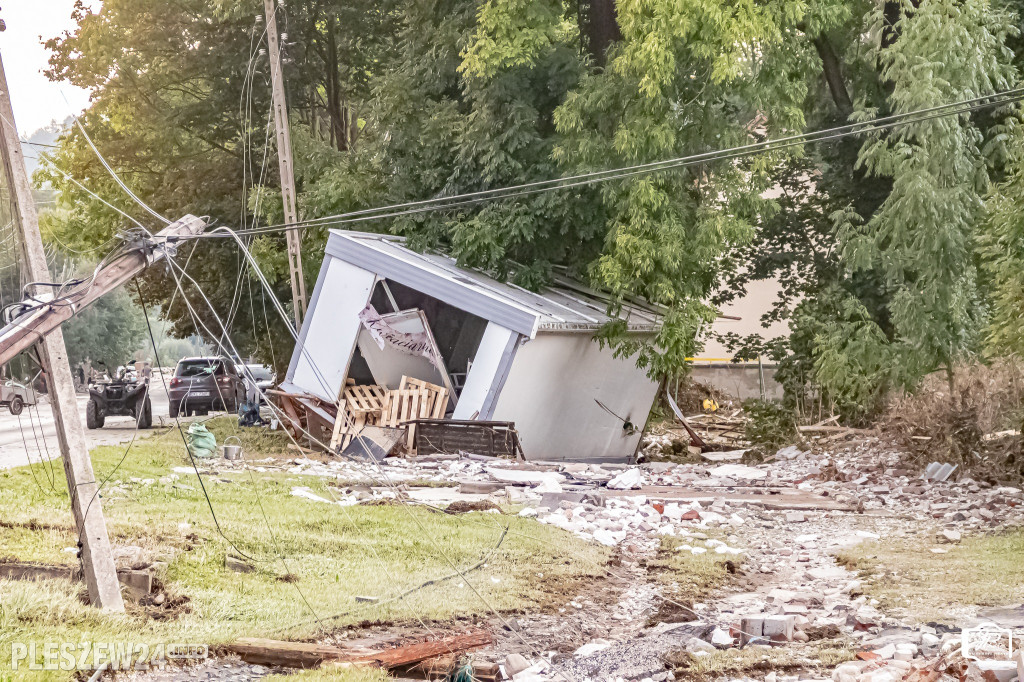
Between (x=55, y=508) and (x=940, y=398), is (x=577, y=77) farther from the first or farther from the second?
(x=55, y=508)

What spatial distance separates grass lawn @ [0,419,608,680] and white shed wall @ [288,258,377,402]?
617cm

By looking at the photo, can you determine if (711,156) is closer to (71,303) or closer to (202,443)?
(71,303)

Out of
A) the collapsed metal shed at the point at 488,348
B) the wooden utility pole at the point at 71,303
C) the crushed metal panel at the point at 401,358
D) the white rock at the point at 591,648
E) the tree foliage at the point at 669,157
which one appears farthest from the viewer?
the crushed metal panel at the point at 401,358

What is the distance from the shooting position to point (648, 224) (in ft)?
69.1

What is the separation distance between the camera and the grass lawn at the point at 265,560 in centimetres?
873

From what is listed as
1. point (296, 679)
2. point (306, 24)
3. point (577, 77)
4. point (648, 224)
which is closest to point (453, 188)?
point (577, 77)

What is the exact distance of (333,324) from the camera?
2191 cm

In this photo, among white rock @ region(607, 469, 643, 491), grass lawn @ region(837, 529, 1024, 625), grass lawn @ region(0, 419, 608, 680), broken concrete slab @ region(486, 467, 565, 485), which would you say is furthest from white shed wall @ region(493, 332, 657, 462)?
grass lawn @ region(837, 529, 1024, 625)

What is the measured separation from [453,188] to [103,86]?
45.8ft

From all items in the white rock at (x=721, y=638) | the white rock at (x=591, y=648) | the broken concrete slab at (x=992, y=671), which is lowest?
the white rock at (x=591, y=648)

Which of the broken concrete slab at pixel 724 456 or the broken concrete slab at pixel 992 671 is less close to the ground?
the broken concrete slab at pixel 992 671

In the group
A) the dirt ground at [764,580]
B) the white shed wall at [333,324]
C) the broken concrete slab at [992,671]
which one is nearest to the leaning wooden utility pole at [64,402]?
the dirt ground at [764,580]

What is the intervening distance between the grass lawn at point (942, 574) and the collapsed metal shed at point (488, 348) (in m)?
8.83

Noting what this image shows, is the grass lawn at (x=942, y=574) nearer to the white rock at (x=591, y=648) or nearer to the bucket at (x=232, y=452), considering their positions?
the white rock at (x=591, y=648)
